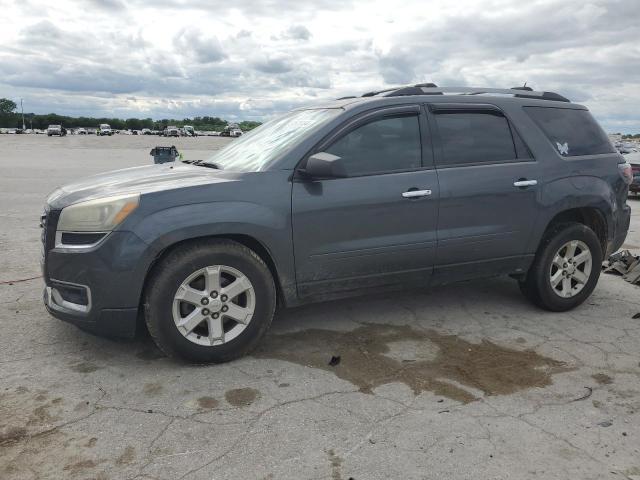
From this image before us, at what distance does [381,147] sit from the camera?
420 cm

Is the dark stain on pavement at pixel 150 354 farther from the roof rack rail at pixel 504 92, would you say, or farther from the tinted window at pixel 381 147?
the roof rack rail at pixel 504 92

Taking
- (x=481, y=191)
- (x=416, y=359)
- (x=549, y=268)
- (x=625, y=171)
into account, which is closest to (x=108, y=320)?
(x=416, y=359)

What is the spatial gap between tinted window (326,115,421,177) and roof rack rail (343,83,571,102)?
283 mm

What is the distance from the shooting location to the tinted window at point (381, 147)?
409 centimetres

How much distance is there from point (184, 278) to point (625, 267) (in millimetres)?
5101

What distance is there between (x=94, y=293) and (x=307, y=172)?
1564 mm

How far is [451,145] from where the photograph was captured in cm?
442

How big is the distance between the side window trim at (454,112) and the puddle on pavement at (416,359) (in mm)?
1355

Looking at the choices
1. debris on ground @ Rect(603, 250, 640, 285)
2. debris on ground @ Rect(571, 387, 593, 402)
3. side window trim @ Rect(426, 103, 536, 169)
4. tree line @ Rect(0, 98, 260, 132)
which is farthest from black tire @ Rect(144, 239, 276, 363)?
tree line @ Rect(0, 98, 260, 132)

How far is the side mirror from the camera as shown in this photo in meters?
3.72

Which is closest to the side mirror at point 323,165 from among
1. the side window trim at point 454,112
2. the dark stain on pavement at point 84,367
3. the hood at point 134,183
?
the hood at point 134,183

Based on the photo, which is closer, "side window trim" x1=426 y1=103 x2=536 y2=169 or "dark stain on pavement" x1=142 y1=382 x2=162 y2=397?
"dark stain on pavement" x1=142 y1=382 x2=162 y2=397

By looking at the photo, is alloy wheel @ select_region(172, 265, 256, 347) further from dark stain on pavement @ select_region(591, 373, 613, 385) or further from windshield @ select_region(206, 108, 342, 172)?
dark stain on pavement @ select_region(591, 373, 613, 385)

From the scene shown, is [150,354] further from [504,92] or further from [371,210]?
[504,92]
